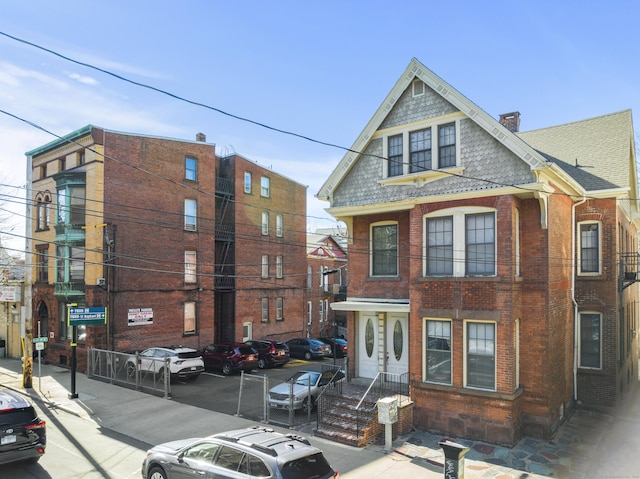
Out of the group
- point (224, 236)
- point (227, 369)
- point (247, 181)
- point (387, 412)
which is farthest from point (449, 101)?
point (247, 181)

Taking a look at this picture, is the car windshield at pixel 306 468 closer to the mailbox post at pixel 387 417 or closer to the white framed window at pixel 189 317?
the mailbox post at pixel 387 417

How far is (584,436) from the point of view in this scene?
14.5 m

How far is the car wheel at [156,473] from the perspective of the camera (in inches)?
387

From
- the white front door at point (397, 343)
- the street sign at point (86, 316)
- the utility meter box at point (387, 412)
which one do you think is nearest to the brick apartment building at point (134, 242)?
the street sign at point (86, 316)

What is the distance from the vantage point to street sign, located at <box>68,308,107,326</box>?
765 inches

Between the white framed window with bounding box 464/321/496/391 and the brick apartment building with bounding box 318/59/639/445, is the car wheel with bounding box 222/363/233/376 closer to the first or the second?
the brick apartment building with bounding box 318/59/639/445

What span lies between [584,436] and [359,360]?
7383 mm

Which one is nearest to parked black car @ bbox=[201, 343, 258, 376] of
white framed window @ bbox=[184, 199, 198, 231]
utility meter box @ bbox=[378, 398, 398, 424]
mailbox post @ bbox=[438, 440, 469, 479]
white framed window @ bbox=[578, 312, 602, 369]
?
white framed window @ bbox=[184, 199, 198, 231]

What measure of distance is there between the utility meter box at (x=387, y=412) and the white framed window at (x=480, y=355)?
242cm

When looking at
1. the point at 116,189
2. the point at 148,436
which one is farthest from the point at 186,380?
the point at 116,189

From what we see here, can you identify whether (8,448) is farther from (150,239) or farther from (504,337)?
(150,239)

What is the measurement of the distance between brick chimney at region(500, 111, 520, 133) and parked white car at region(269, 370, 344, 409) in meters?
13.7

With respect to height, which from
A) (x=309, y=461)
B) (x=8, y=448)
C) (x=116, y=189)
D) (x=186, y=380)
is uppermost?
(x=116, y=189)

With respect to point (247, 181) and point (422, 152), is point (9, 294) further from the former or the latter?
point (422, 152)
